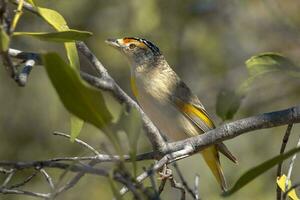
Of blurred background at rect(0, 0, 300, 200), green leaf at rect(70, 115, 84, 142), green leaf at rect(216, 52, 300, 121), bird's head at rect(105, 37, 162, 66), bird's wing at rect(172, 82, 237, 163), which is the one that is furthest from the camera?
A: blurred background at rect(0, 0, 300, 200)

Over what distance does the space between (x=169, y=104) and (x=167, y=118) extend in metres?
0.11

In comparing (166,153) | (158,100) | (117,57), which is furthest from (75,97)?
(117,57)

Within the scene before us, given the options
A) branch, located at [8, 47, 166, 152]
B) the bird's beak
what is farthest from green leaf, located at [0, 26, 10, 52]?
the bird's beak

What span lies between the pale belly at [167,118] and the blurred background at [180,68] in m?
1.77

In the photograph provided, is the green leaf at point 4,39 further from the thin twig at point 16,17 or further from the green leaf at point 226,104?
the green leaf at point 226,104

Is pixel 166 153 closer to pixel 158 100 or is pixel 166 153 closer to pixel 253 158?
pixel 158 100

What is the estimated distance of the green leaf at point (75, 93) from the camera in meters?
1.67

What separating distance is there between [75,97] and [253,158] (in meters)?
5.35

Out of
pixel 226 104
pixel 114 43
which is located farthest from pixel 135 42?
pixel 226 104

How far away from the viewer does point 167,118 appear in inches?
188

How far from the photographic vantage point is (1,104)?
718 cm

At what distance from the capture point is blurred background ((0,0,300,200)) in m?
6.89

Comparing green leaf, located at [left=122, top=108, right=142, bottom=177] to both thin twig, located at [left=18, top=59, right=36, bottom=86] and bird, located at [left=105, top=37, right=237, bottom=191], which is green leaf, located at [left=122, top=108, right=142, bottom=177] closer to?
thin twig, located at [left=18, top=59, right=36, bottom=86]

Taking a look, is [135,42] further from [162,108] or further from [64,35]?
[64,35]
